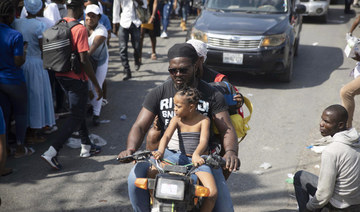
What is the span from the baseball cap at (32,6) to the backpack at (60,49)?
72 centimetres

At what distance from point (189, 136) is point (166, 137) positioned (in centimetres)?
19

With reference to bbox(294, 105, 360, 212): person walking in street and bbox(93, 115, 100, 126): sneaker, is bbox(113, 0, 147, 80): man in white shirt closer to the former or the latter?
bbox(93, 115, 100, 126): sneaker

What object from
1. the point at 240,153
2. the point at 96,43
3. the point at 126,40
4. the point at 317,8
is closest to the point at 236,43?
the point at 126,40

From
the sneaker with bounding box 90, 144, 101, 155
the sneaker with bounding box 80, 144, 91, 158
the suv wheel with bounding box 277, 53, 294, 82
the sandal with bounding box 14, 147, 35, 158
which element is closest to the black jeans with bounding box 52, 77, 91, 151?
the sneaker with bounding box 80, 144, 91, 158

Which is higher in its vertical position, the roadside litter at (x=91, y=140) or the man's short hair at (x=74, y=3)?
the man's short hair at (x=74, y=3)

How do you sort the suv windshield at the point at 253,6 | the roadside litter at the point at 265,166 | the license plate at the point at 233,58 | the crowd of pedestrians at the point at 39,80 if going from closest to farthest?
the crowd of pedestrians at the point at 39,80
the roadside litter at the point at 265,166
the license plate at the point at 233,58
the suv windshield at the point at 253,6

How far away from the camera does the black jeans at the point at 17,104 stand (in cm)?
532

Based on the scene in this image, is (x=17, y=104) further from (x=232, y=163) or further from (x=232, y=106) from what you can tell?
(x=232, y=163)

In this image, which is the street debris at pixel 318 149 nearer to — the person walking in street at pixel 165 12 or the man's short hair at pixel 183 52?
the man's short hair at pixel 183 52

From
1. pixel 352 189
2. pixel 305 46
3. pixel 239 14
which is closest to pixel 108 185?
pixel 352 189

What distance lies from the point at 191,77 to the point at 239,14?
610 cm

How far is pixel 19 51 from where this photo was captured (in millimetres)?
5086

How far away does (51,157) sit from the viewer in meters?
5.32

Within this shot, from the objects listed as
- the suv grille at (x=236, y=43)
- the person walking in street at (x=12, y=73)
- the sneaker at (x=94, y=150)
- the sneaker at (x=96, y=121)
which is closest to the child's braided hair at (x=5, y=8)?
the person walking in street at (x=12, y=73)
